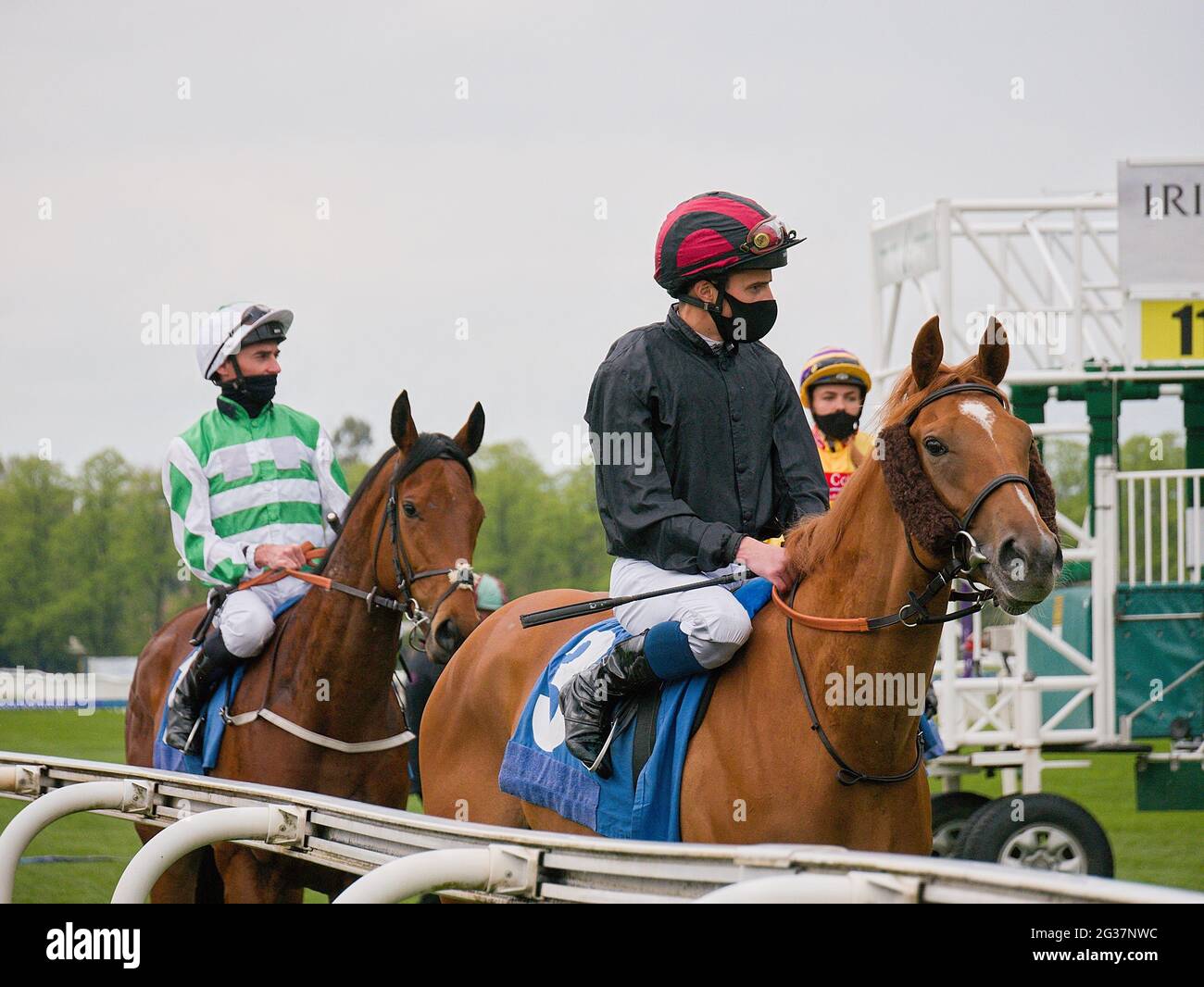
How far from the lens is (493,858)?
2.44m

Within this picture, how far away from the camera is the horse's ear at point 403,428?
16.7ft

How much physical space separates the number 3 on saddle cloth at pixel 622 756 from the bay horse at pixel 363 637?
2.63ft

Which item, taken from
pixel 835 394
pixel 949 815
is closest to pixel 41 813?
→ pixel 835 394

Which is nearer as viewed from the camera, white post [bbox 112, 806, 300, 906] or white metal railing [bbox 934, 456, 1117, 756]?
white post [bbox 112, 806, 300, 906]

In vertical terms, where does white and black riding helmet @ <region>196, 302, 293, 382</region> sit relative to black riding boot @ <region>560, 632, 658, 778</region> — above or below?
above

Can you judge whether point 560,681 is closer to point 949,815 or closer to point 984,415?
point 984,415

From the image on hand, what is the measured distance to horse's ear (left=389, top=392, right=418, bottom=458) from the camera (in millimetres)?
5078

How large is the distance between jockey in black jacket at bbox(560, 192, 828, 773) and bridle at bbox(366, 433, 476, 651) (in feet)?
3.50

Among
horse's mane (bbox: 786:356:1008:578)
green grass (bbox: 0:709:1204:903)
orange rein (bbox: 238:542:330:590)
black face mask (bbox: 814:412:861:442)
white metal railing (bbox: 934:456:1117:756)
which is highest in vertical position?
black face mask (bbox: 814:412:861:442)

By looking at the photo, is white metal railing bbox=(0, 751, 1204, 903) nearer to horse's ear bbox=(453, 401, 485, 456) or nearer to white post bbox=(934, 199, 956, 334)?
horse's ear bbox=(453, 401, 485, 456)

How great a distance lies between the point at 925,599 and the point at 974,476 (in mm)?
300

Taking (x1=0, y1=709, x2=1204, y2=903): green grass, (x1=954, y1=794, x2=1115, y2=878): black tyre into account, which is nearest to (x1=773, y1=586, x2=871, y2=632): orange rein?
(x1=954, y1=794, x2=1115, y2=878): black tyre
